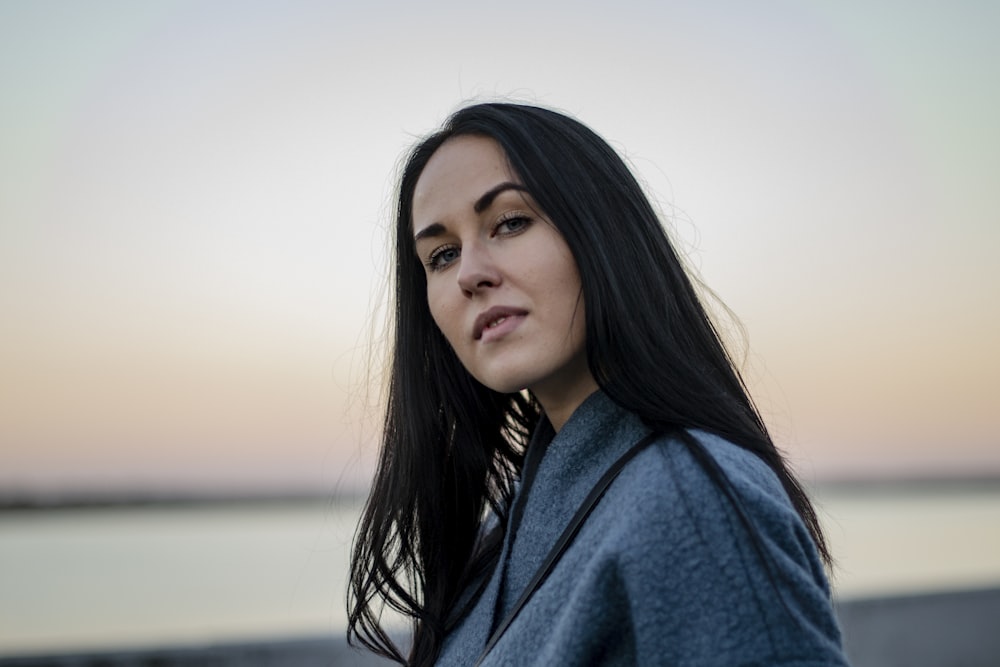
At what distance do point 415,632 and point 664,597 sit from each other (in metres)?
0.88

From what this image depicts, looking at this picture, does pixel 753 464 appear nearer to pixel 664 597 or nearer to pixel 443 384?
pixel 664 597

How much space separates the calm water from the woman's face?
3.13 feet

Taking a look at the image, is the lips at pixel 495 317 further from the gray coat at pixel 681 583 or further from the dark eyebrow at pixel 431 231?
the gray coat at pixel 681 583

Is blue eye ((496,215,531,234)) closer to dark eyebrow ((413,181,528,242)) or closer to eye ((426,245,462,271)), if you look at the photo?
dark eyebrow ((413,181,528,242))

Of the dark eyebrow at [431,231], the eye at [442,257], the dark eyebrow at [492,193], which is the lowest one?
the dark eyebrow at [492,193]

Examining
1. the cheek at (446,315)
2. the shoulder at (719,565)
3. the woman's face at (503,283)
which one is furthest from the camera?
the cheek at (446,315)

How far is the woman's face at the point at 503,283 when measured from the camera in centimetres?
128

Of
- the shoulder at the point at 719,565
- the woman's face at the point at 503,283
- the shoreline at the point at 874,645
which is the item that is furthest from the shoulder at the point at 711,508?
the shoreline at the point at 874,645

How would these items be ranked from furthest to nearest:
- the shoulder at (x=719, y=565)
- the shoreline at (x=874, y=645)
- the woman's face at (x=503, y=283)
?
the shoreline at (x=874, y=645) → the woman's face at (x=503, y=283) → the shoulder at (x=719, y=565)

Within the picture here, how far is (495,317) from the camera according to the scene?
131 centimetres

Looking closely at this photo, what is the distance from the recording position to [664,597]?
94 centimetres

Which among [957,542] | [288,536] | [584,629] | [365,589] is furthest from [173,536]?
[584,629]

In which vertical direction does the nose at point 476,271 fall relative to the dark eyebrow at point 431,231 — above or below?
below

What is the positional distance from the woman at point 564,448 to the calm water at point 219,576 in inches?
19.4
